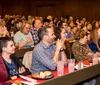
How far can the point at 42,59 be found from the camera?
3.69 m

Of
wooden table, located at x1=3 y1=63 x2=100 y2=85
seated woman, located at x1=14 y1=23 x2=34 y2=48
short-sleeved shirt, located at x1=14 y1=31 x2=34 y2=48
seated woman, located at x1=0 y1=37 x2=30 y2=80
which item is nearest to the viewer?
wooden table, located at x1=3 y1=63 x2=100 y2=85

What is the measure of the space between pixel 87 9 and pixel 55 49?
1182cm

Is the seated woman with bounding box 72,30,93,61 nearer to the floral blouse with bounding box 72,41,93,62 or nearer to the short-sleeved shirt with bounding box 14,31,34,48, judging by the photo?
the floral blouse with bounding box 72,41,93,62

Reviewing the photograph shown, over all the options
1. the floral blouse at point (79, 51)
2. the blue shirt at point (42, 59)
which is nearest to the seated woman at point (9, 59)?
the blue shirt at point (42, 59)

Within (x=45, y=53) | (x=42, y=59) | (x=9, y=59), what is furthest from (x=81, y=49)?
(x=9, y=59)

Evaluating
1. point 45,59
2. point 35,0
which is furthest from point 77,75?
point 35,0

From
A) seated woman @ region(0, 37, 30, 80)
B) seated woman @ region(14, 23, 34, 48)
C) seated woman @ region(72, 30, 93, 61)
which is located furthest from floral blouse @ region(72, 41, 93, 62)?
seated woman @ region(0, 37, 30, 80)

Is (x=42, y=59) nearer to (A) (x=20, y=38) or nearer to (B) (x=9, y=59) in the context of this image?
(B) (x=9, y=59)

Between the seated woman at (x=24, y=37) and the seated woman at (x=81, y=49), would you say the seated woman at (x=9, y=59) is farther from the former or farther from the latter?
the seated woman at (x=24, y=37)

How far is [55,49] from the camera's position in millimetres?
4035

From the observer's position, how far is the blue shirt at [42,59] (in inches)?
144

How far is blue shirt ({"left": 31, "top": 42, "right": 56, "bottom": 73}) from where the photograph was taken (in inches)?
144

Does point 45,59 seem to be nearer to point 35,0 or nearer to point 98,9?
point 98,9

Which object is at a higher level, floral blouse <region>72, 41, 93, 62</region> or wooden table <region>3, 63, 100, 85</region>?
floral blouse <region>72, 41, 93, 62</region>
